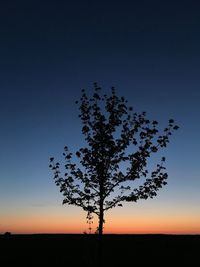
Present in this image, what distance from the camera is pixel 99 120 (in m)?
36.6

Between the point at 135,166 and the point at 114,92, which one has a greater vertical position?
the point at 114,92

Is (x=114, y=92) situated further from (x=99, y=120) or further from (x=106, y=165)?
(x=106, y=165)

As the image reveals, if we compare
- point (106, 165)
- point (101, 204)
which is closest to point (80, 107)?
point (106, 165)
